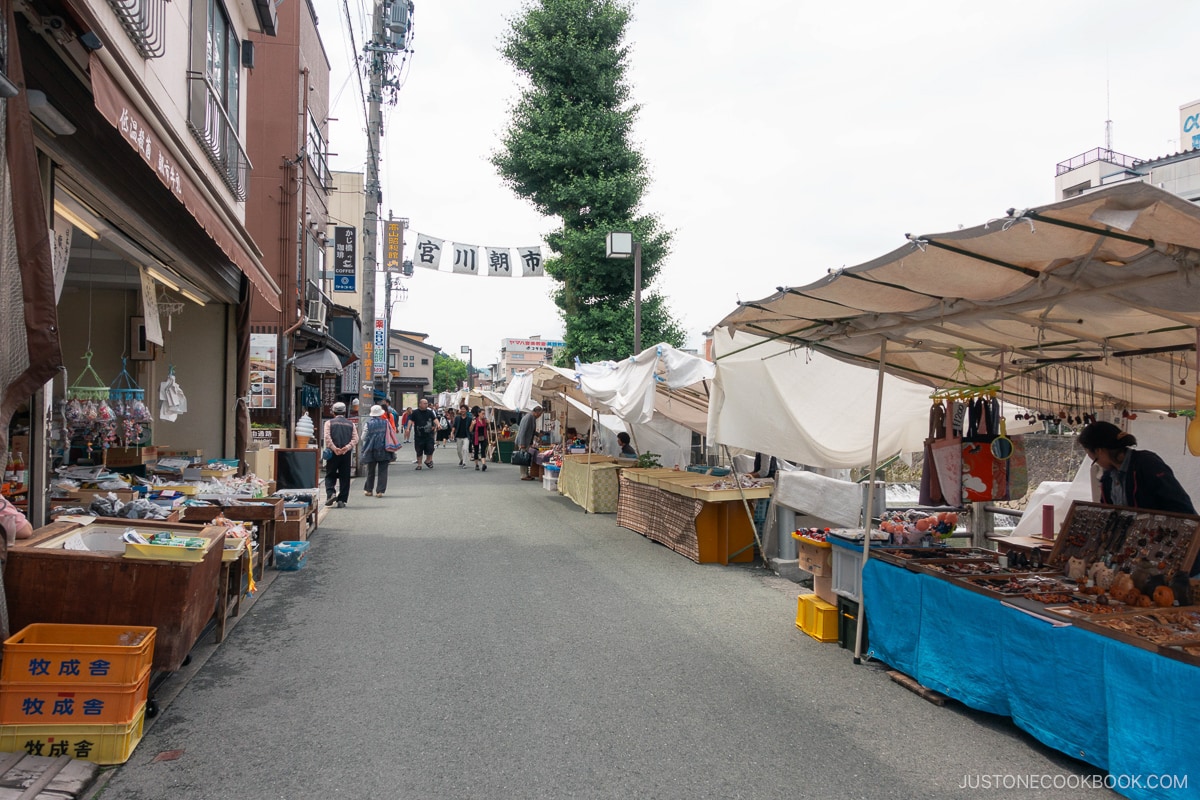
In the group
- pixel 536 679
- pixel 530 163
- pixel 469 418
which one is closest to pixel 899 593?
pixel 536 679

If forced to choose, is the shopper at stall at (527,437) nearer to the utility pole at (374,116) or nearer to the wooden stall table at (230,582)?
the utility pole at (374,116)

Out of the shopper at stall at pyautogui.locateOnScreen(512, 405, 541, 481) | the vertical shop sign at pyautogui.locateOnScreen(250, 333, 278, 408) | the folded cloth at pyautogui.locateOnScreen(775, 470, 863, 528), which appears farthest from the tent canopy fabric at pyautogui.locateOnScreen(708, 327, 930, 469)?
the shopper at stall at pyautogui.locateOnScreen(512, 405, 541, 481)

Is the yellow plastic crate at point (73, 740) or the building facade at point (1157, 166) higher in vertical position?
the building facade at point (1157, 166)

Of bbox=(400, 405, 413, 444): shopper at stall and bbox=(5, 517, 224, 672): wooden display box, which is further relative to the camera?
bbox=(400, 405, 413, 444): shopper at stall

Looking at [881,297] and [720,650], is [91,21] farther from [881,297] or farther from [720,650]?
[720,650]

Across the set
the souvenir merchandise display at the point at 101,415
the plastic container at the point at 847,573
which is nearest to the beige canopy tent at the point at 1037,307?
the plastic container at the point at 847,573

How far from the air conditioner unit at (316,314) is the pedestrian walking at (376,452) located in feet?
12.7

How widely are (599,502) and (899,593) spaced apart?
9.33 metres

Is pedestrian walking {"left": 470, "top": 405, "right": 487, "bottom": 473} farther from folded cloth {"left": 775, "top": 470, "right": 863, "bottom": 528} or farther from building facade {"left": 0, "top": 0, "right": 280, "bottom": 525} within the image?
folded cloth {"left": 775, "top": 470, "right": 863, "bottom": 528}

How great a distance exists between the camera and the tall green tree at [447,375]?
91.7 meters

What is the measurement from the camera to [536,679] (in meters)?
5.27

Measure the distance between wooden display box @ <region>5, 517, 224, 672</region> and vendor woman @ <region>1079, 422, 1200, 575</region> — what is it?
6.22 metres

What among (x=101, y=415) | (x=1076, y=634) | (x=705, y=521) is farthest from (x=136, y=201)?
(x=1076, y=634)

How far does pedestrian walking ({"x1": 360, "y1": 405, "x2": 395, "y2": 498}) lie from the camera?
15180mm
